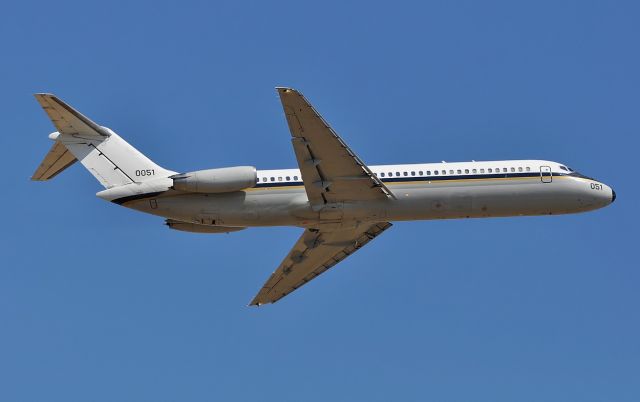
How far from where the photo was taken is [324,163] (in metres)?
50.7

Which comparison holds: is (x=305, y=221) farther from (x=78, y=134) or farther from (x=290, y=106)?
(x=78, y=134)

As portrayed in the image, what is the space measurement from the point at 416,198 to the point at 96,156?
13.9m

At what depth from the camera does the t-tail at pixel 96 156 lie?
170ft

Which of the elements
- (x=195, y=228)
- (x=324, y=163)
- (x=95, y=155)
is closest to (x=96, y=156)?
(x=95, y=155)

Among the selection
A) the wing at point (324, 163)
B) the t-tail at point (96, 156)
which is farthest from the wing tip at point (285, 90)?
the t-tail at point (96, 156)

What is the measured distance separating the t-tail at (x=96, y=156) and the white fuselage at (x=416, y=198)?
149cm

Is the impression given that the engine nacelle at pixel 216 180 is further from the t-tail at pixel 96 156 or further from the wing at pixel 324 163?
the wing at pixel 324 163

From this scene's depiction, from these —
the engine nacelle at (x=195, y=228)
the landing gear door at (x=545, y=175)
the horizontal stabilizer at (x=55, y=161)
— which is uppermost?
the landing gear door at (x=545, y=175)

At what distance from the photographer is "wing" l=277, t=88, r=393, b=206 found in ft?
160

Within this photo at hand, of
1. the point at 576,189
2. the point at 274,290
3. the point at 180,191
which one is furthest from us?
the point at 274,290

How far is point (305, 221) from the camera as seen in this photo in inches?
2066

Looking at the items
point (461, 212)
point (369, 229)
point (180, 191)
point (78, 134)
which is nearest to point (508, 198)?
point (461, 212)

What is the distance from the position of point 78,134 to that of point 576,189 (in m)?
22.1

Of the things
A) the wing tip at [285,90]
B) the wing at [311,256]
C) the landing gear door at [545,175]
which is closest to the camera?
the wing tip at [285,90]
